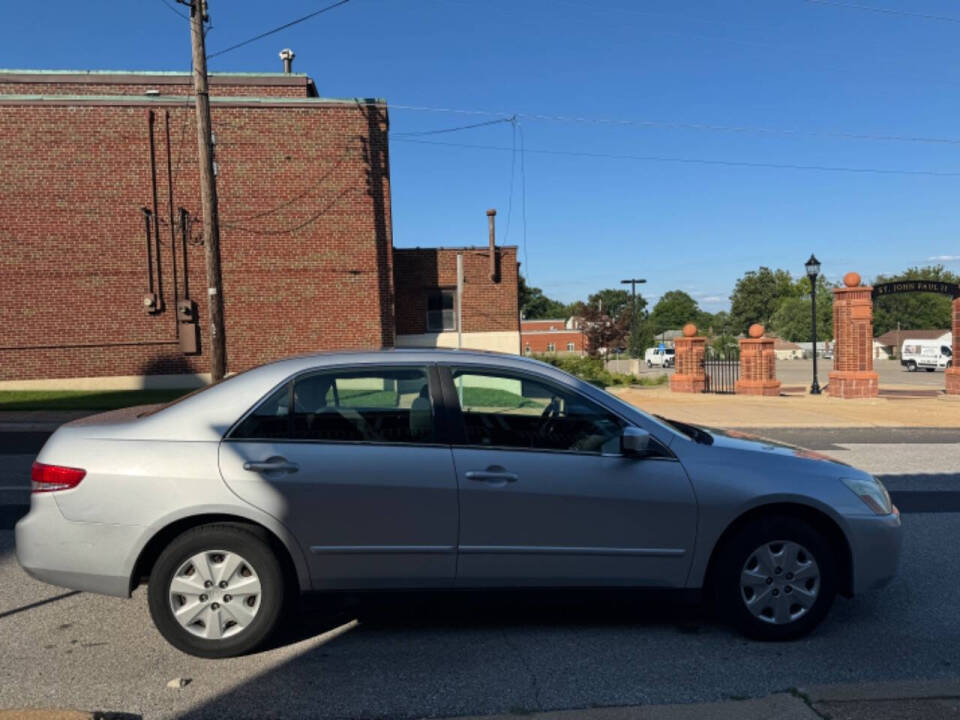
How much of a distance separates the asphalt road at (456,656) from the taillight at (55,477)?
87 cm

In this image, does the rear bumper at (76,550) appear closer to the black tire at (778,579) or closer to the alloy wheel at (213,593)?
the alloy wheel at (213,593)

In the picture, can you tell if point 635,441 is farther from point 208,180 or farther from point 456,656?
point 208,180

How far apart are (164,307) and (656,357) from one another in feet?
169

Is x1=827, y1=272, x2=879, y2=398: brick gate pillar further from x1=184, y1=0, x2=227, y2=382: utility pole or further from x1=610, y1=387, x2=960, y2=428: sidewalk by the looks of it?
x1=184, y1=0, x2=227, y2=382: utility pole

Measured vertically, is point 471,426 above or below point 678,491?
above

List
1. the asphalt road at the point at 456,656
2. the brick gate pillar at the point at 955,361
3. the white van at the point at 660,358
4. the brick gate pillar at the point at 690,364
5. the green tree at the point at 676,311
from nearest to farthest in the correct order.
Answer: the asphalt road at the point at 456,656
the brick gate pillar at the point at 955,361
the brick gate pillar at the point at 690,364
the white van at the point at 660,358
the green tree at the point at 676,311

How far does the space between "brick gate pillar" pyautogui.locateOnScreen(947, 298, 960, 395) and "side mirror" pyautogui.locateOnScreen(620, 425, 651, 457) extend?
21.9 m

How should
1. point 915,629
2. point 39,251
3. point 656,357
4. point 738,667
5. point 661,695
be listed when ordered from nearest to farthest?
point 661,695 < point 738,667 < point 915,629 < point 39,251 < point 656,357

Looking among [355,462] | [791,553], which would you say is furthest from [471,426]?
[791,553]

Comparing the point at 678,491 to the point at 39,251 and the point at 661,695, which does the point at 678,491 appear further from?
the point at 39,251

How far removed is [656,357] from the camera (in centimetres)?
6575

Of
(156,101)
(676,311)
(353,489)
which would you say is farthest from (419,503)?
(676,311)

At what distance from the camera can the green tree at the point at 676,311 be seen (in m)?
147

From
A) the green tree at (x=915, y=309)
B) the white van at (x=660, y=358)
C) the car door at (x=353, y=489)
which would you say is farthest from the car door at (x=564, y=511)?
the green tree at (x=915, y=309)
